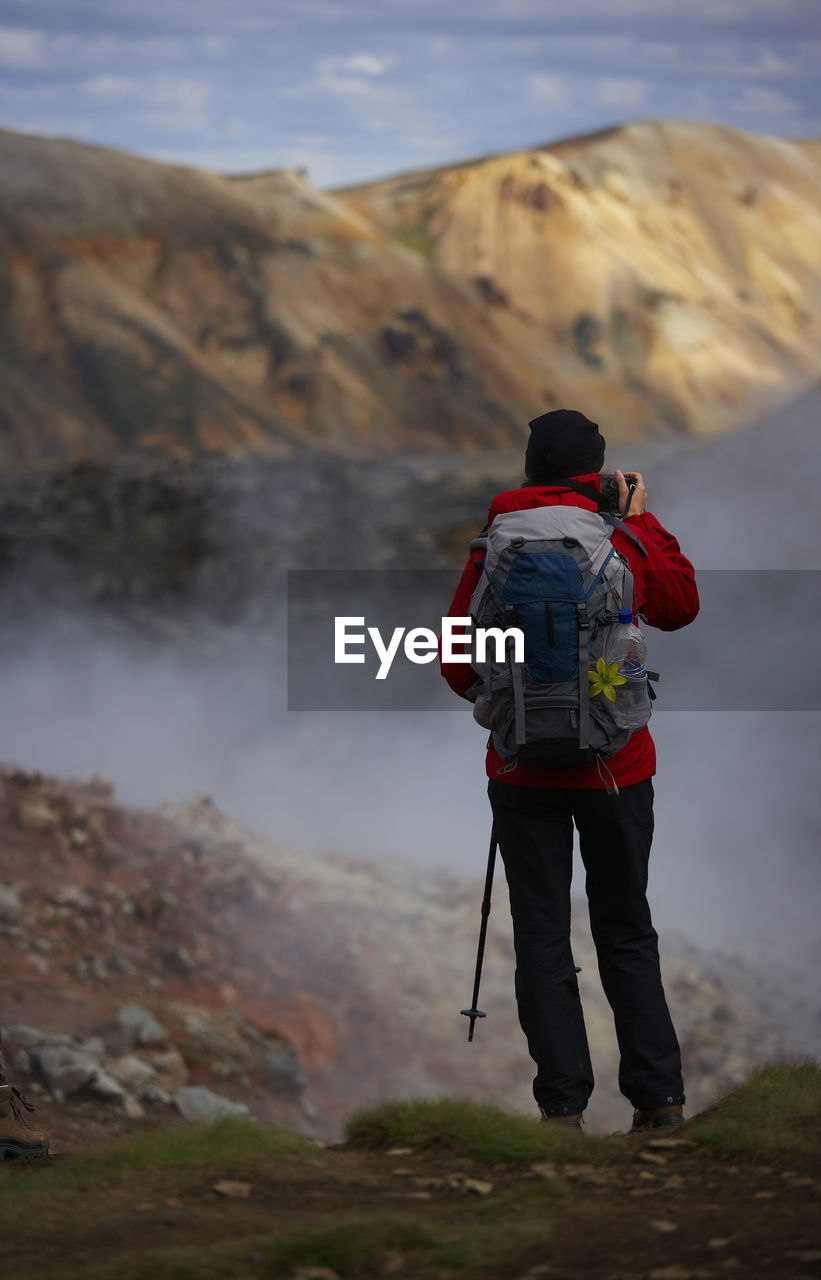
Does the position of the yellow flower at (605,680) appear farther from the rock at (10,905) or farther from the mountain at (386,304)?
the mountain at (386,304)

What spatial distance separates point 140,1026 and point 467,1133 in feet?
12.0

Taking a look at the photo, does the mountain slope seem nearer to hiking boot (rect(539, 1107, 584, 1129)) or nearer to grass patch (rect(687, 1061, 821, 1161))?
grass patch (rect(687, 1061, 821, 1161))

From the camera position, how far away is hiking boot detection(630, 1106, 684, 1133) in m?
3.04

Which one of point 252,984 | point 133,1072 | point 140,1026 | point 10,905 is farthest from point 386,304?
point 133,1072

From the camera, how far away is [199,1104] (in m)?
5.71

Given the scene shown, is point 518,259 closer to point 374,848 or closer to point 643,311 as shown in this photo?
point 643,311

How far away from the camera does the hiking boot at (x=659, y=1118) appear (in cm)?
304

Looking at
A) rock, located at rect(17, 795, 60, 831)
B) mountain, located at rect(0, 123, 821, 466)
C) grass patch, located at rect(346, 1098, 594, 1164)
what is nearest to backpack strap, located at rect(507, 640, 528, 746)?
grass patch, located at rect(346, 1098, 594, 1164)

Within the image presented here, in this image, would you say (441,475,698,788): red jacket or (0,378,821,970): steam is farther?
→ (0,378,821,970): steam

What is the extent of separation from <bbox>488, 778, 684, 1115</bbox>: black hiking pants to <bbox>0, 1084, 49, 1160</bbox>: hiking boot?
1164 millimetres

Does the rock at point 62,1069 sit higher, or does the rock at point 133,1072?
the rock at point 62,1069

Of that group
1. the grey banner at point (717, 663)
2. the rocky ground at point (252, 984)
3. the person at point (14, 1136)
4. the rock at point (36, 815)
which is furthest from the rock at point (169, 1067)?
the grey banner at point (717, 663)

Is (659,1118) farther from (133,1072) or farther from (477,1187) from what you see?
(133,1072)

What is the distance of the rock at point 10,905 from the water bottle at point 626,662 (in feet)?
15.4
